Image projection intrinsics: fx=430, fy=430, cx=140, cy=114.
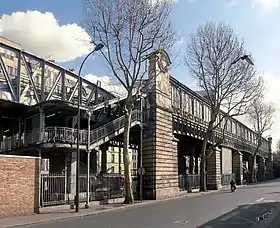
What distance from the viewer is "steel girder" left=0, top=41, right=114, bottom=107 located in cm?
3769

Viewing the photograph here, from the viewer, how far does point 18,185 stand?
2203 centimetres

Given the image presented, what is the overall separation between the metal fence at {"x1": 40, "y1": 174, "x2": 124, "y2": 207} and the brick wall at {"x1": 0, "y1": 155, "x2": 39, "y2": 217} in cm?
167

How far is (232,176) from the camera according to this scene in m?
68.2

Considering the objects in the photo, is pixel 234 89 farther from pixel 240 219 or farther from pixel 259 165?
pixel 259 165

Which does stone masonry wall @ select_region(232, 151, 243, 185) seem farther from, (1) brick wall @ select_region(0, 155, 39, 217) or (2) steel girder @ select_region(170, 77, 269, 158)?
(1) brick wall @ select_region(0, 155, 39, 217)

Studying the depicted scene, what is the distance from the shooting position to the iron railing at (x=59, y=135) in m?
29.8

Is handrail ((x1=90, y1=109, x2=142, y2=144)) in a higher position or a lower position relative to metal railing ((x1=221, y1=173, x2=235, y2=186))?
higher

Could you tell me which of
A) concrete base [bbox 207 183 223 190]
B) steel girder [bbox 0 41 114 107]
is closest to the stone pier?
steel girder [bbox 0 41 114 107]

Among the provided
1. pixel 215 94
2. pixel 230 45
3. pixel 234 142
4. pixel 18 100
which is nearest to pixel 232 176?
pixel 234 142

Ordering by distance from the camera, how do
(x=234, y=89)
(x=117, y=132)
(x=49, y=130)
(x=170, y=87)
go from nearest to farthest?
(x=49, y=130), (x=117, y=132), (x=170, y=87), (x=234, y=89)

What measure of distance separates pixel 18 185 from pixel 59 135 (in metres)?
8.10

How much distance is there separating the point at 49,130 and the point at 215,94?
25639 mm

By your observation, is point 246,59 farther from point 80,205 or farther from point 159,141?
point 80,205

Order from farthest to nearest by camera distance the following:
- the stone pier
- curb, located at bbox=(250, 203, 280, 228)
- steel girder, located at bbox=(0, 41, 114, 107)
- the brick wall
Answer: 1. steel girder, located at bbox=(0, 41, 114, 107)
2. the stone pier
3. the brick wall
4. curb, located at bbox=(250, 203, 280, 228)
